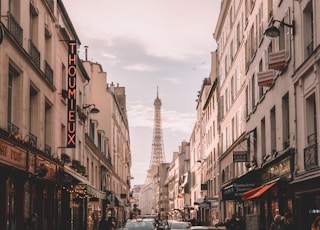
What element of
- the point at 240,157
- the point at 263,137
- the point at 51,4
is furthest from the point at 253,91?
the point at 51,4

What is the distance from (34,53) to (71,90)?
21.2 feet

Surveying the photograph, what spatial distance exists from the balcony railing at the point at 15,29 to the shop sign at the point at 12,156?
12.4 feet

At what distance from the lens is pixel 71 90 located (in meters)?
29.8

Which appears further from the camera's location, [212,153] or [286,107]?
[212,153]

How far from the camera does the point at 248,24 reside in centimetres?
3397

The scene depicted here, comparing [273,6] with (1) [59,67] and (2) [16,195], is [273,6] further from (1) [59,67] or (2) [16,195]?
(2) [16,195]

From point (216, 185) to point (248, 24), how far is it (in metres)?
23.2

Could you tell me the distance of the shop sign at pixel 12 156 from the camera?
17923 mm

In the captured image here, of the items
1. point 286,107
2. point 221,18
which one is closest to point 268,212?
point 286,107

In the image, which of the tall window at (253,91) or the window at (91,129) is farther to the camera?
the window at (91,129)

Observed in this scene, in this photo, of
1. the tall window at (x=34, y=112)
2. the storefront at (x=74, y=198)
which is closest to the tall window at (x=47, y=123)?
the storefront at (x=74, y=198)

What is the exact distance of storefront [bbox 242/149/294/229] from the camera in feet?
73.6

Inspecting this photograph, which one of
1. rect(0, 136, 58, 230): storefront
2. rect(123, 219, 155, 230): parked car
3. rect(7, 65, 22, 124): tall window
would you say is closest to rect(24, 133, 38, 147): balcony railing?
rect(0, 136, 58, 230): storefront

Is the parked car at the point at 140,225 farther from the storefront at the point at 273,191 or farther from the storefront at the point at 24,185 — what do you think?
the storefront at the point at 273,191
